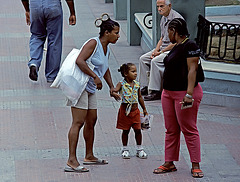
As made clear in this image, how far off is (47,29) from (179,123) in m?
4.32

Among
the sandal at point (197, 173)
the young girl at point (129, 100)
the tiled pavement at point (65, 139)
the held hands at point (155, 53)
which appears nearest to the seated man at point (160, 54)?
the held hands at point (155, 53)

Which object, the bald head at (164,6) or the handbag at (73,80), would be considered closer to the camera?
the handbag at (73,80)

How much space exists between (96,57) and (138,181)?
4.48ft

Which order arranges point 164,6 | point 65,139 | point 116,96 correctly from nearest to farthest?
point 116,96 → point 65,139 → point 164,6

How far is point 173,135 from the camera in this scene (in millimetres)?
6445

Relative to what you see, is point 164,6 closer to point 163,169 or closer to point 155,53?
point 155,53

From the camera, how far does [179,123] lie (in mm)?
6301

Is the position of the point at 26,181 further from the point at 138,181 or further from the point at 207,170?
the point at 207,170

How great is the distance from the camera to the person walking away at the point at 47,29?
9727 millimetres

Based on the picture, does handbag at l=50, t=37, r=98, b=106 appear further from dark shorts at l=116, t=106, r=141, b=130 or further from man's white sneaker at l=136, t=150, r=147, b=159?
man's white sneaker at l=136, t=150, r=147, b=159

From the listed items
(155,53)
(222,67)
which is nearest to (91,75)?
(155,53)

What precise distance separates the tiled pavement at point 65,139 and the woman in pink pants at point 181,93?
31 centimetres

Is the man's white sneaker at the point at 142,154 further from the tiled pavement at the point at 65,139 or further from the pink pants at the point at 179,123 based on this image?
the pink pants at the point at 179,123

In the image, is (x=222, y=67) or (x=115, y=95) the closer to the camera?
(x=115, y=95)
